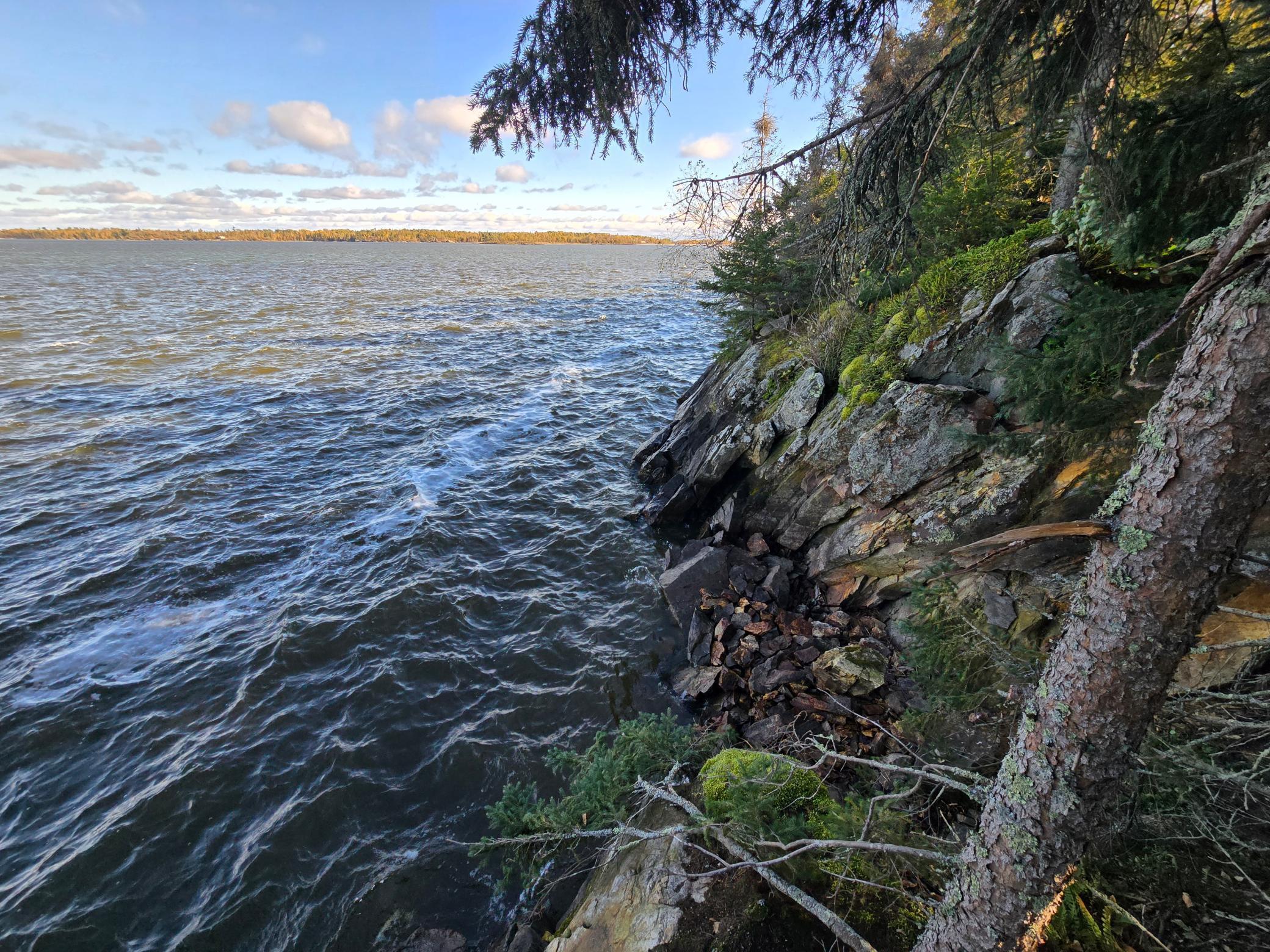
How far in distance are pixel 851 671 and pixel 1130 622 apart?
4798 mm

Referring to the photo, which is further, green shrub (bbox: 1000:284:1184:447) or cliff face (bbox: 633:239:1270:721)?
cliff face (bbox: 633:239:1270:721)

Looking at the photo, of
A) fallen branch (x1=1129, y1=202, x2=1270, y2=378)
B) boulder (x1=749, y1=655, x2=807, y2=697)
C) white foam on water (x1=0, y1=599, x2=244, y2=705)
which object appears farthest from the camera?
white foam on water (x1=0, y1=599, x2=244, y2=705)

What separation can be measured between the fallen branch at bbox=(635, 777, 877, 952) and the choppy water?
296 cm

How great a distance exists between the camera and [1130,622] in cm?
207

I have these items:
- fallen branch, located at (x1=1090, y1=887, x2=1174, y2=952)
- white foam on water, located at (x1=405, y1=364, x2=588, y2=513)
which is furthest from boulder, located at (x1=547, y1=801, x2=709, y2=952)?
white foam on water, located at (x1=405, y1=364, x2=588, y2=513)

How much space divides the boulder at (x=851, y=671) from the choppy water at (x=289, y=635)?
7.77 ft

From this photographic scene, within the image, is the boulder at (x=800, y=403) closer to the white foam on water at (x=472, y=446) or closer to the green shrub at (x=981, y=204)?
the green shrub at (x=981, y=204)

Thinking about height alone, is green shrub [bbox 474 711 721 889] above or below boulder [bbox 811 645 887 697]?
below

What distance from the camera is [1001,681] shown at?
450 centimetres

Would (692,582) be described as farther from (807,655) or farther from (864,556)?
(864,556)

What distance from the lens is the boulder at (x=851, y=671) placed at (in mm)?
6379

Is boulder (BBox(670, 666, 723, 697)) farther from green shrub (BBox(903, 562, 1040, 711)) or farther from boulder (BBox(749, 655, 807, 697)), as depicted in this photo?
green shrub (BBox(903, 562, 1040, 711))

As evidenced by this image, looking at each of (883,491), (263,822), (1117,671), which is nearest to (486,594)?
(263,822)

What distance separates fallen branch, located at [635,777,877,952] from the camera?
288 centimetres
